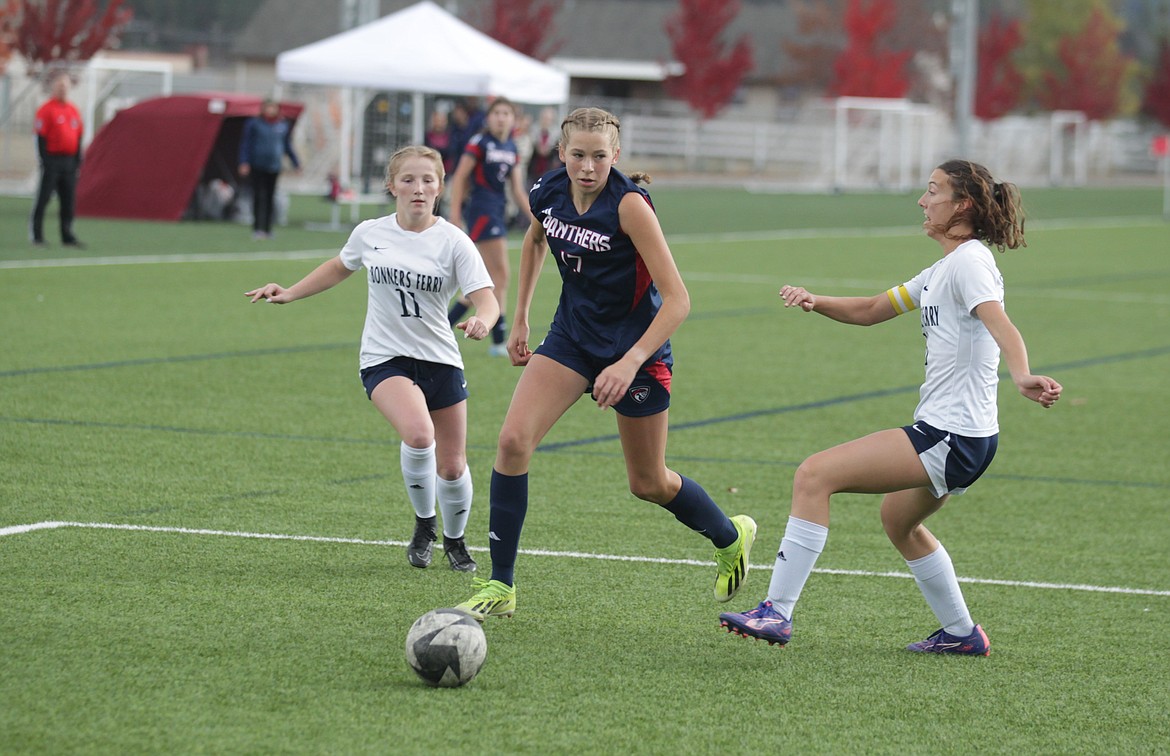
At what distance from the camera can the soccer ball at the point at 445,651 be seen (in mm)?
4961

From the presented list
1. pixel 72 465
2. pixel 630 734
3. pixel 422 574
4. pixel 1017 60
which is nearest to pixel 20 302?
pixel 72 465

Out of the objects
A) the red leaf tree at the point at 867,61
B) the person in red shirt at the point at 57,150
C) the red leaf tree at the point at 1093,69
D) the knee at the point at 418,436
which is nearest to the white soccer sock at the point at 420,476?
the knee at the point at 418,436

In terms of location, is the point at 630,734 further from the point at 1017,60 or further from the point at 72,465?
the point at 1017,60

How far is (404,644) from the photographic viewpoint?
546 centimetres

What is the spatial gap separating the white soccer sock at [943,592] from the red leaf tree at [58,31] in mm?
41280

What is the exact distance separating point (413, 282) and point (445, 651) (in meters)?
2.06

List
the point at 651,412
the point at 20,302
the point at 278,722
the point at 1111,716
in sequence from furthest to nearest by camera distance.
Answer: the point at 20,302, the point at 651,412, the point at 1111,716, the point at 278,722

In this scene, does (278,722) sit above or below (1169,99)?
below

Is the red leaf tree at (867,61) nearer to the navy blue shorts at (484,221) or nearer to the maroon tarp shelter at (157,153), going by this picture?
the maroon tarp shelter at (157,153)

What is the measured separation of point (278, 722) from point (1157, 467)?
6649 mm

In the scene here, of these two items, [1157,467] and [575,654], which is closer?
[575,654]

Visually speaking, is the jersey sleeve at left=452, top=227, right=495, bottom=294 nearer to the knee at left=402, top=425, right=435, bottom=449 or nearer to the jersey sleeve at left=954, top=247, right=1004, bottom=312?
the knee at left=402, top=425, right=435, bottom=449

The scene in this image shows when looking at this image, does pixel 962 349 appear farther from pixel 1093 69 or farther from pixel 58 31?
pixel 1093 69

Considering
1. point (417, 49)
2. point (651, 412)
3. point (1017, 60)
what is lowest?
point (651, 412)
